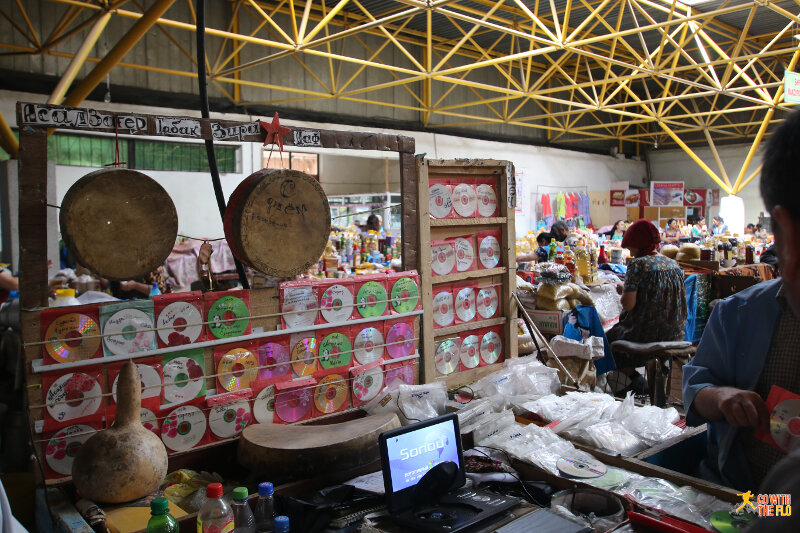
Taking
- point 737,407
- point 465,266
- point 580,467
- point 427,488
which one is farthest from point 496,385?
point 737,407

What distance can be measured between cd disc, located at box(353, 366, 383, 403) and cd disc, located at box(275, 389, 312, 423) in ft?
0.86

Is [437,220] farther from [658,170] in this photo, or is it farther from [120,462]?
[658,170]

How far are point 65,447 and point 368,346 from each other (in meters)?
1.38

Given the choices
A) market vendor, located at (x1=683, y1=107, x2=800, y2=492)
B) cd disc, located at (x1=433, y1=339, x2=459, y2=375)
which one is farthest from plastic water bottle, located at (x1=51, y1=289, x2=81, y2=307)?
market vendor, located at (x1=683, y1=107, x2=800, y2=492)

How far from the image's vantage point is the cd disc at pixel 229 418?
2.53 meters

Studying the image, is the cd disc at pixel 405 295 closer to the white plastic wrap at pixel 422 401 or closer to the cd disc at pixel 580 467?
the white plastic wrap at pixel 422 401

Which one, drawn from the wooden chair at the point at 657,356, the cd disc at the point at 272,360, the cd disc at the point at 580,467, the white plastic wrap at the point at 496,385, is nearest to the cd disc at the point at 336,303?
the cd disc at the point at 272,360

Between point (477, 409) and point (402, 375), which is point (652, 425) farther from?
point (402, 375)

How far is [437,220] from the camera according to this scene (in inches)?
132

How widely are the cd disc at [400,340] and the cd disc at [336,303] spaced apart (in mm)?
301

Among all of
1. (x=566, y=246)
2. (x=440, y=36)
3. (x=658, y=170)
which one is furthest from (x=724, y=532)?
(x=658, y=170)

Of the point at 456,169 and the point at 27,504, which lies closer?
the point at 27,504

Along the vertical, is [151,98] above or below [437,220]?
above

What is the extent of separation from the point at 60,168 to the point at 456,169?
8104 mm
